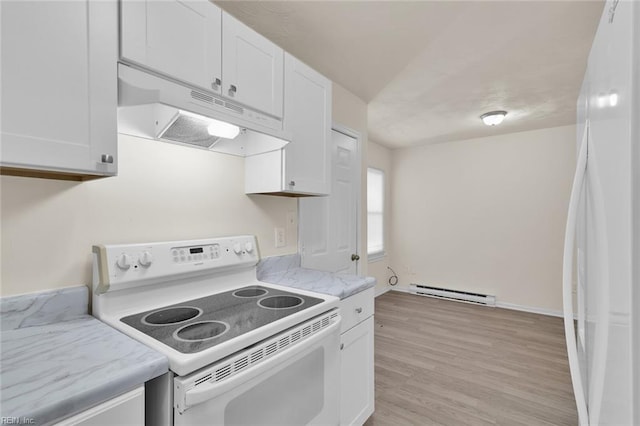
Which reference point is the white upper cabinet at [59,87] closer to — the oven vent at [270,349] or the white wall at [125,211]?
the white wall at [125,211]

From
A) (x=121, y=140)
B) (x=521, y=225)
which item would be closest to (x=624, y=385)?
(x=121, y=140)

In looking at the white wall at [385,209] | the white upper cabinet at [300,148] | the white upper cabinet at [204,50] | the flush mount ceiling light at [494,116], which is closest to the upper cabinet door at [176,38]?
the white upper cabinet at [204,50]

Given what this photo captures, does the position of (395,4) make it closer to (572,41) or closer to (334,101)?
(334,101)

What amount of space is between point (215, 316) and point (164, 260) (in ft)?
1.16

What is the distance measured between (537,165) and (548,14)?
281 centimetres

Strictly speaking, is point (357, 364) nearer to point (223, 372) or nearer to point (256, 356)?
point (256, 356)

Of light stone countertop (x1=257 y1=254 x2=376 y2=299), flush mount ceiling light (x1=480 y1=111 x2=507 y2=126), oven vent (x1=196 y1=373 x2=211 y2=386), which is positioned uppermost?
flush mount ceiling light (x1=480 y1=111 x2=507 y2=126)

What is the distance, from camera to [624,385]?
558 millimetres

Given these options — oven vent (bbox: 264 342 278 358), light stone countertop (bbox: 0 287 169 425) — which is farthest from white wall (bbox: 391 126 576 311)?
light stone countertop (bbox: 0 287 169 425)

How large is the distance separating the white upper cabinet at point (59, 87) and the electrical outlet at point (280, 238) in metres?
1.20

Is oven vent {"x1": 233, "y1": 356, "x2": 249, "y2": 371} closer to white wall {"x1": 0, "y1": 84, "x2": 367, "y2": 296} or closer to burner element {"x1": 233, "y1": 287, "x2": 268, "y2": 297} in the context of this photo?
burner element {"x1": 233, "y1": 287, "x2": 268, "y2": 297}

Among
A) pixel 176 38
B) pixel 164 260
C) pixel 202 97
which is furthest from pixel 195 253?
pixel 176 38

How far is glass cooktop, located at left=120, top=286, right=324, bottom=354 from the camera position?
3.39 feet

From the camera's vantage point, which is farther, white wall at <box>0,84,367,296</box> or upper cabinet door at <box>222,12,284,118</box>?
upper cabinet door at <box>222,12,284,118</box>
